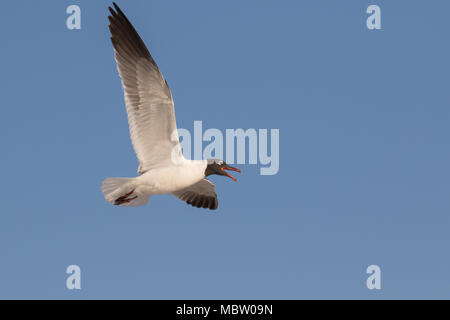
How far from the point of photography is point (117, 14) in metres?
12.4

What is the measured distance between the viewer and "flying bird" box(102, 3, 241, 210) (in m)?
12.0

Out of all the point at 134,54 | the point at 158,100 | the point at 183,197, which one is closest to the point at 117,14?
the point at 134,54

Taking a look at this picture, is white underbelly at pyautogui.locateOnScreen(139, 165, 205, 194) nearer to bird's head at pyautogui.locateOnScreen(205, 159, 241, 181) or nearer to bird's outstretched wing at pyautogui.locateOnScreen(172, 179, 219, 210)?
bird's head at pyautogui.locateOnScreen(205, 159, 241, 181)

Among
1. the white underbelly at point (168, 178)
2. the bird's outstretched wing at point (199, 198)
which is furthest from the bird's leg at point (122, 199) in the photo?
the bird's outstretched wing at point (199, 198)

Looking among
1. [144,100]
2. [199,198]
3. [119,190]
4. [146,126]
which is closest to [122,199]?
[119,190]

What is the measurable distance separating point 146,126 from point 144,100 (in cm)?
45

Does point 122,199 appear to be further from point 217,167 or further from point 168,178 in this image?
point 217,167

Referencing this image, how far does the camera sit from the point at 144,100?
12.0 m

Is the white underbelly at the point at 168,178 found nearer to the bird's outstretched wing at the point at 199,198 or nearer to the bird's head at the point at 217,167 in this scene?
the bird's head at the point at 217,167

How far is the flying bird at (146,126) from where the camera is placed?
12.0m

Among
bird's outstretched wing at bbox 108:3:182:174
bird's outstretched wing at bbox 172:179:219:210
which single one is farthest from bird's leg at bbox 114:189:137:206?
bird's outstretched wing at bbox 172:179:219:210
